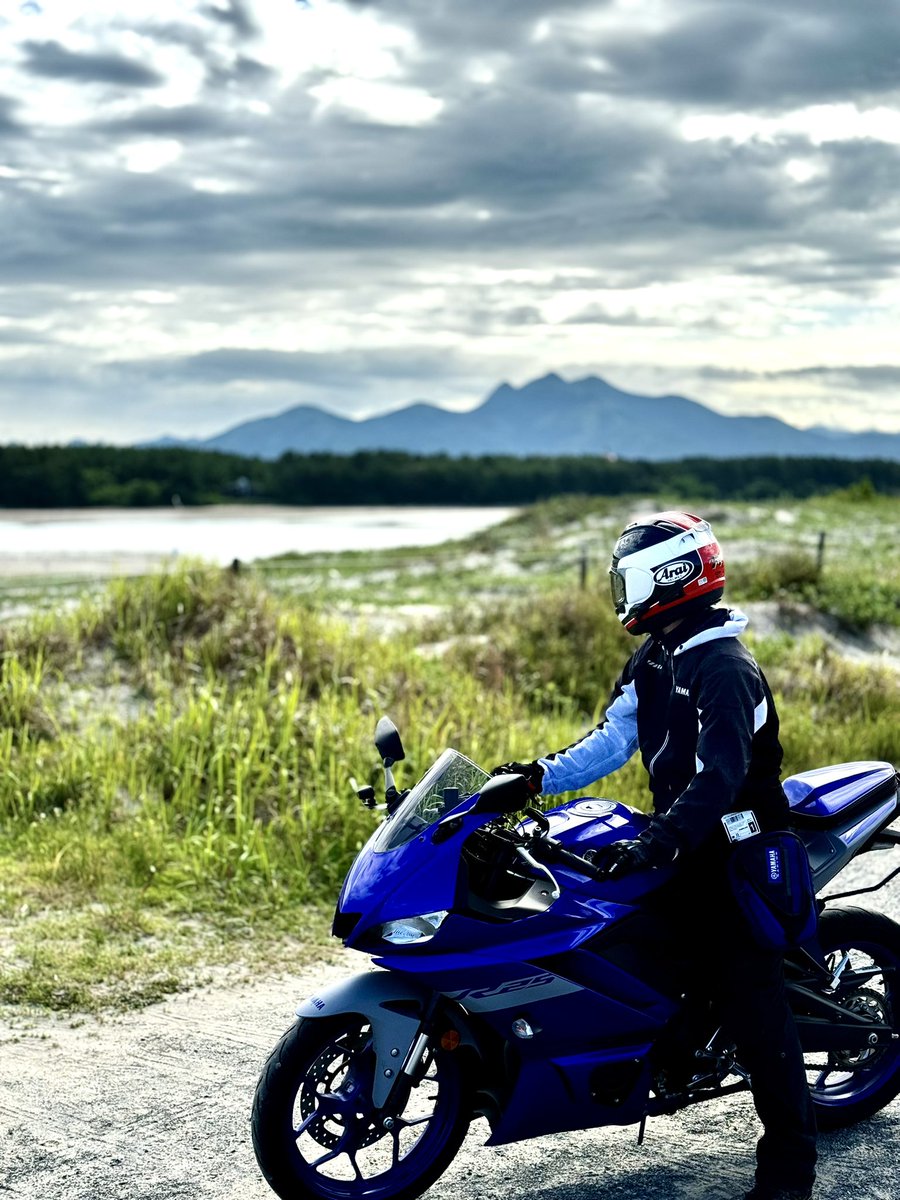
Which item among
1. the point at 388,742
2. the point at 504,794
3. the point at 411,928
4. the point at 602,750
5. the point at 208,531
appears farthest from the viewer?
the point at 208,531

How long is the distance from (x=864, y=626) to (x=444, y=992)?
13.1 metres

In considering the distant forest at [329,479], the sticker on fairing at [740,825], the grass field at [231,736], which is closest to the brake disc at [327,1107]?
the sticker on fairing at [740,825]

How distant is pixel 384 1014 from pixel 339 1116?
0.34 meters

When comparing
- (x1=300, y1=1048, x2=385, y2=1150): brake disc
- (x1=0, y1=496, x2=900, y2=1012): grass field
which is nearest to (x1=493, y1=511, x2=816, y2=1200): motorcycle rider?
(x1=300, y1=1048, x2=385, y2=1150): brake disc

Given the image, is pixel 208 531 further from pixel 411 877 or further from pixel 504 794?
pixel 504 794

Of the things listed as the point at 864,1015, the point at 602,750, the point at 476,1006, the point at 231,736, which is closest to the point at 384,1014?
the point at 476,1006

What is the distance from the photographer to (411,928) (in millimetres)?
3375

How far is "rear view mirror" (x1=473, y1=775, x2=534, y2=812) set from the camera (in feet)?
10.7

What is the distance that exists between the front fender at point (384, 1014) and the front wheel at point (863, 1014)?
1421 millimetres

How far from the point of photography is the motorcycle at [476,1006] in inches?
134

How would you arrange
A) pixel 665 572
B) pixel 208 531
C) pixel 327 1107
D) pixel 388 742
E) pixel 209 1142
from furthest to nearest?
1. pixel 208 531
2. pixel 209 1142
3. pixel 665 572
4. pixel 388 742
5. pixel 327 1107

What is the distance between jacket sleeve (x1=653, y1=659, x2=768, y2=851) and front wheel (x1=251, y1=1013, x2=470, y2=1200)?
2.90ft

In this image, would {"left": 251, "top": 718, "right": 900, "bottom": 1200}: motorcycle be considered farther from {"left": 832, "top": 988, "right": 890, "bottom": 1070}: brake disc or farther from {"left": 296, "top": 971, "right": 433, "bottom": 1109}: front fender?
{"left": 832, "top": 988, "right": 890, "bottom": 1070}: brake disc

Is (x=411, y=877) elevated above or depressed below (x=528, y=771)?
below
